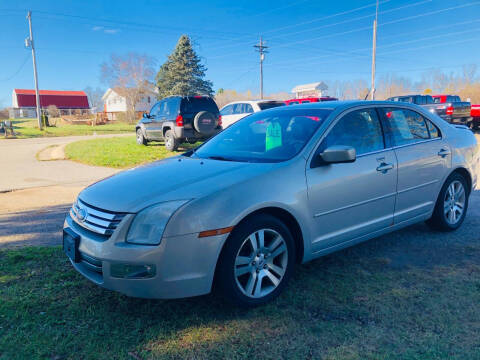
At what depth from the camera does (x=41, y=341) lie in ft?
8.66

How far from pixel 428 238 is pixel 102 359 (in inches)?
151

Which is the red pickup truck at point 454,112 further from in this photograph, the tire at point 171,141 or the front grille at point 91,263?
the front grille at point 91,263

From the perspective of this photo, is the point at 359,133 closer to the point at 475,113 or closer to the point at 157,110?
the point at 157,110

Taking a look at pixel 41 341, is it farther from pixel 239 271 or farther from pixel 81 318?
pixel 239 271

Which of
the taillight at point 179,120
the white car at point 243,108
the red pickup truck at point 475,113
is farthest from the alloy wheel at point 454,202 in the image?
the red pickup truck at point 475,113

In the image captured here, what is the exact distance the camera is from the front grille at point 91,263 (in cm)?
280

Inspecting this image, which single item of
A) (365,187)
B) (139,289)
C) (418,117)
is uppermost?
(418,117)

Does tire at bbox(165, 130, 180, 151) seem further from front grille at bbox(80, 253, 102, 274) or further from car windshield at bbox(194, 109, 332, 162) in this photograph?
front grille at bbox(80, 253, 102, 274)

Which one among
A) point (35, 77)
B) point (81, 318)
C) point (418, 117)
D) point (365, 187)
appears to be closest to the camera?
point (81, 318)

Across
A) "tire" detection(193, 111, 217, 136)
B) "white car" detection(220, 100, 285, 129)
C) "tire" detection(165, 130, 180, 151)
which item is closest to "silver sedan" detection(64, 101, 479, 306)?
"tire" detection(193, 111, 217, 136)

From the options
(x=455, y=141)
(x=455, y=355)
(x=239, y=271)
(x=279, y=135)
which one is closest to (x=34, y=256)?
(x=239, y=271)

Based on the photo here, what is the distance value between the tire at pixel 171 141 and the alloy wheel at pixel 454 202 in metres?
9.70

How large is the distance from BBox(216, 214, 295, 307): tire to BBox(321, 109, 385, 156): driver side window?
3.24 ft

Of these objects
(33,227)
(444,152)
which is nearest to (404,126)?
(444,152)
